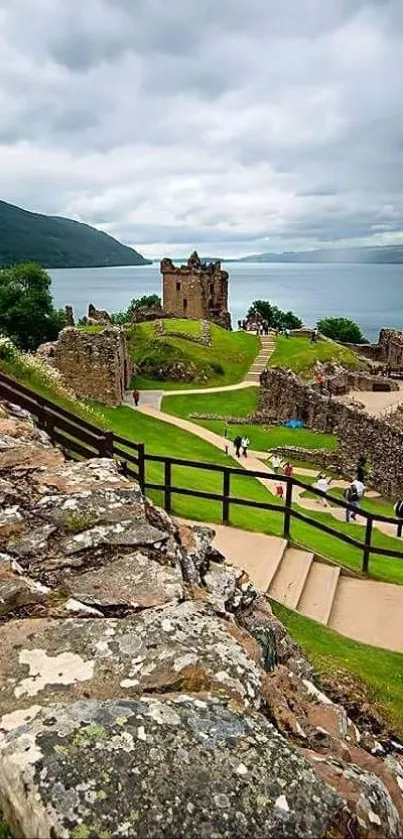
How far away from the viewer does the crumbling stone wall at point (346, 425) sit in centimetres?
3036

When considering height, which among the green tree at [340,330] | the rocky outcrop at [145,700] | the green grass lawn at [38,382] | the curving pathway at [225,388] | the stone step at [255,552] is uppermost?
the rocky outcrop at [145,700]

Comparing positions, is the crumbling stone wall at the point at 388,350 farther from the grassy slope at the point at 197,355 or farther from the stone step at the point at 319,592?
the stone step at the point at 319,592

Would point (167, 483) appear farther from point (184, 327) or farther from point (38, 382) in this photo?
point (184, 327)

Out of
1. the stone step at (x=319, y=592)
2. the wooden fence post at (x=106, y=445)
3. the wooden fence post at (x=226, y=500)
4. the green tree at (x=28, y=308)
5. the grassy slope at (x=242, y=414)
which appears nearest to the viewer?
the wooden fence post at (x=106, y=445)

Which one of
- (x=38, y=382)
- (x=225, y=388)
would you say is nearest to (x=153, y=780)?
(x=38, y=382)

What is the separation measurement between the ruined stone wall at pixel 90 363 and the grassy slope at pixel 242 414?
448 cm

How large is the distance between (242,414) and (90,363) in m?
11.1

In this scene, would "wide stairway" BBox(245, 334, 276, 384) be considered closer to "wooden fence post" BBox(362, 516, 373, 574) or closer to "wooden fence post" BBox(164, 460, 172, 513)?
"wooden fence post" BBox(362, 516, 373, 574)

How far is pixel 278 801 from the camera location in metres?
2.86

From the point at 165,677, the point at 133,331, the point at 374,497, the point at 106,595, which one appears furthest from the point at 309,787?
the point at 133,331

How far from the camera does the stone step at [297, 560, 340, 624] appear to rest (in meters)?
12.3

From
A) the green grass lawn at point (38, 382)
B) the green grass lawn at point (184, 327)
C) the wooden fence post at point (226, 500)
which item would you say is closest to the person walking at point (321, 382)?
the green grass lawn at point (184, 327)

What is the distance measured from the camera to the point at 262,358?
59219mm

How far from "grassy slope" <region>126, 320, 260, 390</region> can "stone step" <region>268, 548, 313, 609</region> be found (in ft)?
122
